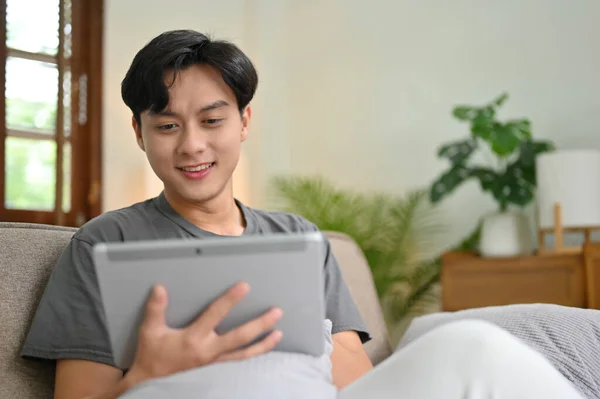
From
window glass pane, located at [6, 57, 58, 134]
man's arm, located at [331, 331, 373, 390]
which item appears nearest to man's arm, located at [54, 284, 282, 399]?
man's arm, located at [331, 331, 373, 390]

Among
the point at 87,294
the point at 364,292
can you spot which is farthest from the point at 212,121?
the point at 364,292

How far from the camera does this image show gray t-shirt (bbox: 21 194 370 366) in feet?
4.08

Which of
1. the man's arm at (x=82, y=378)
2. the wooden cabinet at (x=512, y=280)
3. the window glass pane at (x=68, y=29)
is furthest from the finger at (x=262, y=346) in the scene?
the window glass pane at (x=68, y=29)

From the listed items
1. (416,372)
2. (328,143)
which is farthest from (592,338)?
(328,143)

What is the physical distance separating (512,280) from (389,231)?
0.75 m

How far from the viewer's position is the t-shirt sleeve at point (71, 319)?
124 cm

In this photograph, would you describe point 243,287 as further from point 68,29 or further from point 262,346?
point 68,29

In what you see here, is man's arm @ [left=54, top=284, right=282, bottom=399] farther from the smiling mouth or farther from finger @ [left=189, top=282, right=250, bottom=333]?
the smiling mouth

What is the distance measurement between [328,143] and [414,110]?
19.9 inches

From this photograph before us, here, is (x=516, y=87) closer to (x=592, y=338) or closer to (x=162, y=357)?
(x=592, y=338)

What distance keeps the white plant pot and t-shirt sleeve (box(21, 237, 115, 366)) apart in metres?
2.14

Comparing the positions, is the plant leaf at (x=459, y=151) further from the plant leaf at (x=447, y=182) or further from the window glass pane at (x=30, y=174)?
the window glass pane at (x=30, y=174)

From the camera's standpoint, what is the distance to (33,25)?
3.65 meters

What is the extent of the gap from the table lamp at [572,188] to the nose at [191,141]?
76.9 inches
